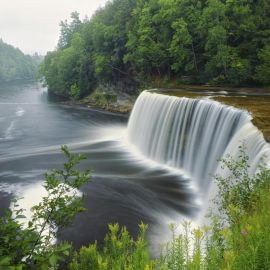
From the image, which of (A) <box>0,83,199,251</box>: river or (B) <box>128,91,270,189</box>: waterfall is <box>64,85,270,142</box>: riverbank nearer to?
(B) <box>128,91,270,189</box>: waterfall

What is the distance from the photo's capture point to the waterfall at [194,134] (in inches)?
467

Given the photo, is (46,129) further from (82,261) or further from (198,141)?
(82,261)

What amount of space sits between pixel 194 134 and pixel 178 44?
1791 centimetres

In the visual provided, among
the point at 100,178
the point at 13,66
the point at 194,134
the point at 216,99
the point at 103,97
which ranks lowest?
the point at 100,178

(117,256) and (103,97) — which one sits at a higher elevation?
(103,97)

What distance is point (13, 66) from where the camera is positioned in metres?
148

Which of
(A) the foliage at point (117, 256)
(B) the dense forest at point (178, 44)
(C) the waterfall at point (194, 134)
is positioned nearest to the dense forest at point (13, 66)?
(B) the dense forest at point (178, 44)

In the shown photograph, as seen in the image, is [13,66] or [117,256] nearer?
[117,256]

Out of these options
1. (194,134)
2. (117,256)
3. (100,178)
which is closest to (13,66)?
(100,178)

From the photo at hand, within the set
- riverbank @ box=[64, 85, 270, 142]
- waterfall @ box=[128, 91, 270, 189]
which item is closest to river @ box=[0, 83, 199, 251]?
waterfall @ box=[128, 91, 270, 189]

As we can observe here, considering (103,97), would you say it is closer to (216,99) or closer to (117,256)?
(216,99)

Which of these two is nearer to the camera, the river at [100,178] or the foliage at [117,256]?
the foliage at [117,256]

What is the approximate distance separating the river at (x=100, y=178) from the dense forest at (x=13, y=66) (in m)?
99.8

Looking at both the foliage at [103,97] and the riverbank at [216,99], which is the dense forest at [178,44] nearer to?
the foliage at [103,97]
